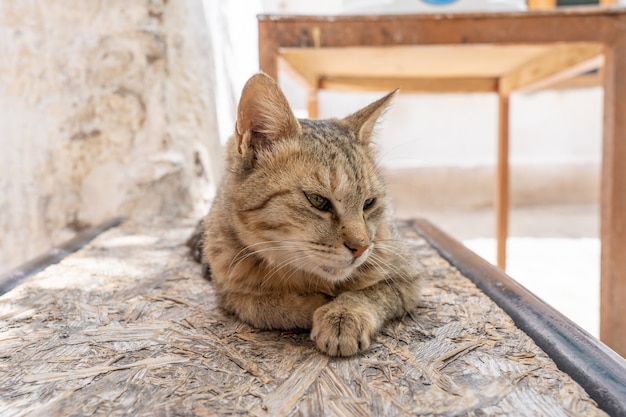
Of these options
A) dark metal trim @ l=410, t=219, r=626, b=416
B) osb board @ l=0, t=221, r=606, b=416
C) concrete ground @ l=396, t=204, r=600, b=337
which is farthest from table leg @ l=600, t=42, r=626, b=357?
osb board @ l=0, t=221, r=606, b=416

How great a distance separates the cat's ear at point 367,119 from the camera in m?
1.55

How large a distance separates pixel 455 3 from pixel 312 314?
2539 mm

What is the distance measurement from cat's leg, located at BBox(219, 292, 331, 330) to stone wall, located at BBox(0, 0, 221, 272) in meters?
1.98

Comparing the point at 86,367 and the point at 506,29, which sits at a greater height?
the point at 506,29

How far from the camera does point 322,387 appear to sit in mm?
1060

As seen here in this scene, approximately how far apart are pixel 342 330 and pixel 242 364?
10.1 inches

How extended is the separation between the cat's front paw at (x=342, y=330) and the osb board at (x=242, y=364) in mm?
29

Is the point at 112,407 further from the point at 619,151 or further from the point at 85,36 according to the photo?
the point at 85,36

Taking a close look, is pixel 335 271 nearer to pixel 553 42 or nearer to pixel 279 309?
pixel 279 309

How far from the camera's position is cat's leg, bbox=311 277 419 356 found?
1.19m

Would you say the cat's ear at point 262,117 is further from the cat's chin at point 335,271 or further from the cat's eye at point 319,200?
the cat's chin at point 335,271

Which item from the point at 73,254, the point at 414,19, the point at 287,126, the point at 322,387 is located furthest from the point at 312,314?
the point at 414,19

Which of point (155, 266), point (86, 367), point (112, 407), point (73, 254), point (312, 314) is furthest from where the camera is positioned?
point (73, 254)

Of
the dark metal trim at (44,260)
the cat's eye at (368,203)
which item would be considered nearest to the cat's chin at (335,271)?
the cat's eye at (368,203)
